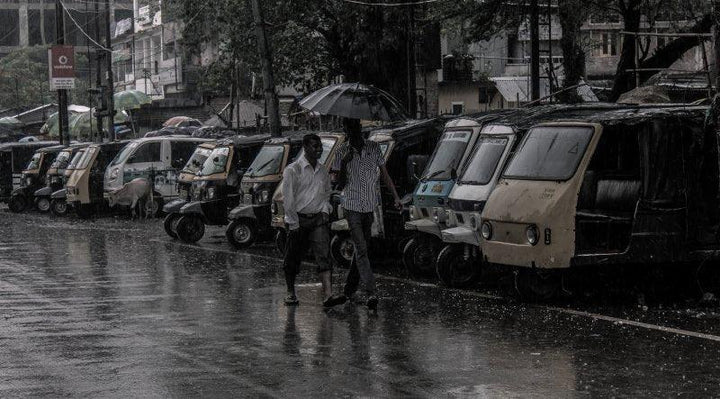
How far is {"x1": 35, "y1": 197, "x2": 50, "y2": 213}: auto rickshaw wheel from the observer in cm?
3894

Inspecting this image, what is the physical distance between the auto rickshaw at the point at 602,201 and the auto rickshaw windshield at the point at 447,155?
2.38 meters

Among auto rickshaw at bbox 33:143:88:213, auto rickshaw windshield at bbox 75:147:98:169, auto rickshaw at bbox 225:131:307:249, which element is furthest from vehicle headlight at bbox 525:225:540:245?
auto rickshaw at bbox 33:143:88:213

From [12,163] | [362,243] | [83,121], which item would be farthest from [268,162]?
[83,121]

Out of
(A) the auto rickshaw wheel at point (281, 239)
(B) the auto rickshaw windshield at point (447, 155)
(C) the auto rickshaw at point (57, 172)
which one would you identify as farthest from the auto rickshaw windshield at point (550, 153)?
(C) the auto rickshaw at point (57, 172)

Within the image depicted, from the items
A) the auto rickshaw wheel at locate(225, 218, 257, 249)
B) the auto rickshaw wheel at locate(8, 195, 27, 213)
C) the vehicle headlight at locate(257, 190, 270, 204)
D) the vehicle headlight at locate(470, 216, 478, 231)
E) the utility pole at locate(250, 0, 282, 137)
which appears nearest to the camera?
the vehicle headlight at locate(470, 216, 478, 231)

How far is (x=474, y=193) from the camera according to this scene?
15.4 m

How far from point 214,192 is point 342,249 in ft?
20.3

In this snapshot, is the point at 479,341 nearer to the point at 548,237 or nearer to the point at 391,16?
the point at 548,237

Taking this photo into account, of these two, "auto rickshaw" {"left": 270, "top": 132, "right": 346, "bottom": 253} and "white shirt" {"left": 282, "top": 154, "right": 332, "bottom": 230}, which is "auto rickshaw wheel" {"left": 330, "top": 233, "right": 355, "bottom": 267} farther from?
"white shirt" {"left": 282, "top": 154, "right": 332, "bottom": 230}

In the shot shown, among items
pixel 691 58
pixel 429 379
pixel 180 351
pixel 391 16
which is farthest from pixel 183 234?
pixel 691 58

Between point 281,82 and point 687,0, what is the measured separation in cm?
1455

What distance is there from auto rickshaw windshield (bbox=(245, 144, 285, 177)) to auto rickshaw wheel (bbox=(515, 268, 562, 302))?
850cm

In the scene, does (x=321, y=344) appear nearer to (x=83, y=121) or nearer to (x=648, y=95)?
(x=648, y=95)

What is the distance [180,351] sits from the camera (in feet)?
34.1
